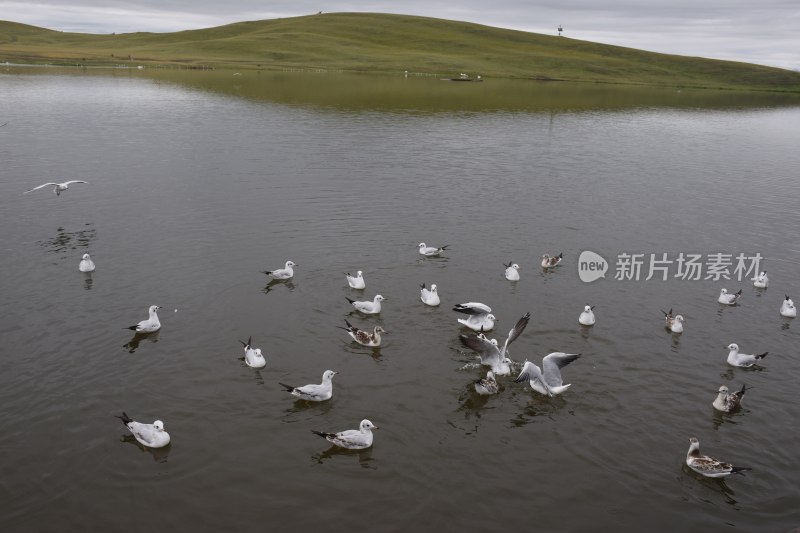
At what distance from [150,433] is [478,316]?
389 inches

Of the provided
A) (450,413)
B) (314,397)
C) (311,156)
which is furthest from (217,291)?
(311,156)

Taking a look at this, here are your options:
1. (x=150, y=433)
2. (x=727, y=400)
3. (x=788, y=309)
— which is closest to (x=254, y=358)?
(x=150, y=433)

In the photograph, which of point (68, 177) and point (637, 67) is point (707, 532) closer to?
point (68, 177)

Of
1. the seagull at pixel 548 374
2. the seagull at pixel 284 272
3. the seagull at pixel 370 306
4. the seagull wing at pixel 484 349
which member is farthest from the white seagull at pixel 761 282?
the seagull at pixel 284 272

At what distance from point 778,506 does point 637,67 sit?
169283 mm

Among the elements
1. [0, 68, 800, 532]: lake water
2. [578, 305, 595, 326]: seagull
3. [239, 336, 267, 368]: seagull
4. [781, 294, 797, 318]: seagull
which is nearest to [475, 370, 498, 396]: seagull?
[0, 68, 800, 532]: lake water

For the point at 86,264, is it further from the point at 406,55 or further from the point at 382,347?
the point at 406,55

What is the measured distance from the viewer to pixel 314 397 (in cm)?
1567

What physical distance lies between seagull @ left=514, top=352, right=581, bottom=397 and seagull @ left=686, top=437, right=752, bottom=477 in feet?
11.0

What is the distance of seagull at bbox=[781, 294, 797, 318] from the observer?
21.0 m

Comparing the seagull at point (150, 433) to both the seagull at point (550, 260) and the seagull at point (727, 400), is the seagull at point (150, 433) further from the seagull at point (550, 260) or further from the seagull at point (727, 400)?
the seagull at point (550, 260)

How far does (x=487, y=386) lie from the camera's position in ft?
53.7

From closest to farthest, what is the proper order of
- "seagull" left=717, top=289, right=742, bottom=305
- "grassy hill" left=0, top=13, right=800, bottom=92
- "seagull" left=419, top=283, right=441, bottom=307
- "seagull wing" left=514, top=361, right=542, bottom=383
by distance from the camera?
"seagull wing" left=514, top=361, right=542, bottom=383
"seagull" left=419, top=283, right=441, bottom=307
"seagull" left=717, top=289, right=742, bottom=305
"grassy hill" left=0, top=13, right=800, bottom=92

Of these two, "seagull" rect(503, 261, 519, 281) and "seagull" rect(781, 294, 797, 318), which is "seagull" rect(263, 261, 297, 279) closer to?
"seagull" rect(503, 261, 519, 281)
